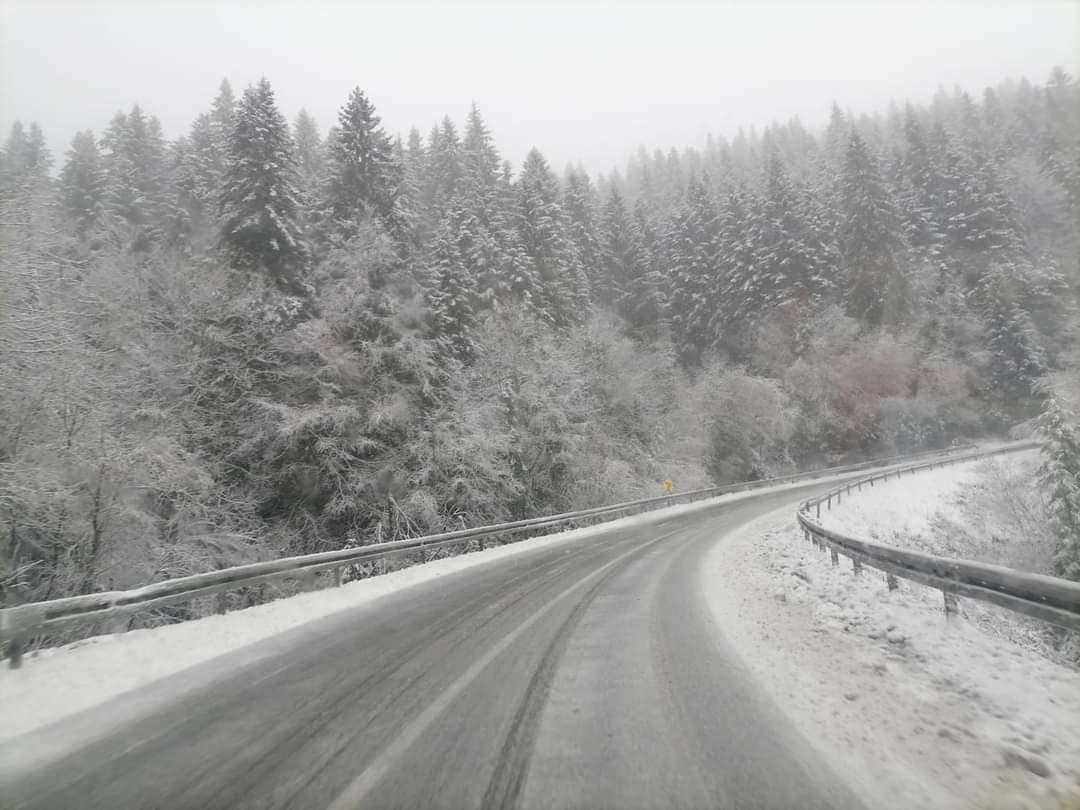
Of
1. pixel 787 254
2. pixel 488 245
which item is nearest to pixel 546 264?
pixel 488 245

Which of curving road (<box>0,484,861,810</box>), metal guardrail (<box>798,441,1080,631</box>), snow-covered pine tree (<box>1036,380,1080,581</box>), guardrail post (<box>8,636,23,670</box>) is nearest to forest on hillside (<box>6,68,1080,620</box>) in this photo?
snow-covered pine tree (<box>1036,380,1080,581</box>)

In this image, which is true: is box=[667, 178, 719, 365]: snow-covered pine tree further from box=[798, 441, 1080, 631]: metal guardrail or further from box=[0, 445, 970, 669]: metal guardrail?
box=[798, 441, 1080, 631]: metal guardrail

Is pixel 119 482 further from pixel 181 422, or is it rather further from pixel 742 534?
pixel 742 534

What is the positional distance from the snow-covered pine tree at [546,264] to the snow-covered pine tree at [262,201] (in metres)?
12.6

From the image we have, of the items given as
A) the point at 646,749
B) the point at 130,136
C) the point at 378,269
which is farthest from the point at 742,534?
the point at 130,136

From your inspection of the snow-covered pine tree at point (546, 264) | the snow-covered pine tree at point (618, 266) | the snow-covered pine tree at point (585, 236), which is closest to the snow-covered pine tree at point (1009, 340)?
the snow-covered pine tree at point (618, 266)

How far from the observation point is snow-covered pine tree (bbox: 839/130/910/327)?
142ft

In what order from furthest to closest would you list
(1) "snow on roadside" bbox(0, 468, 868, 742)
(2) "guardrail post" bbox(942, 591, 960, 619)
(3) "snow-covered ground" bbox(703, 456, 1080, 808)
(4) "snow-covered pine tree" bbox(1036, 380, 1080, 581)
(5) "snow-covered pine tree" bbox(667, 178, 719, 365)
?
1. (5) "snow-covered pine tree" bbox(667, 178, 719, 365)
2. (4) "snow-covered pine tree" bbox(1036, 380, 1080, 581)
3. (2) "guardrail post" bbox(942, 591, 960, 619)
4. (1) "snow on roadside" bbox(0, 468, 868, 742)
5. (3) "snow-covered ground" bbox(703, 456, 1080, 808)

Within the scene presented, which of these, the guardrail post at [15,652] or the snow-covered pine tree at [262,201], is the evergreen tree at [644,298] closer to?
the snow-covered pine tree at [262,201]

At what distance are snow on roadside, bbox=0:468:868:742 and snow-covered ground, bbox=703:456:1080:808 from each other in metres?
5.90

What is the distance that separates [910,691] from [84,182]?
1773 inches

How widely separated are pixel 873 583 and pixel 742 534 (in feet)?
29.0

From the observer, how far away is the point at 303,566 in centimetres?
945

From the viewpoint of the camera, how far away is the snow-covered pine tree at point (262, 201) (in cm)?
1998
